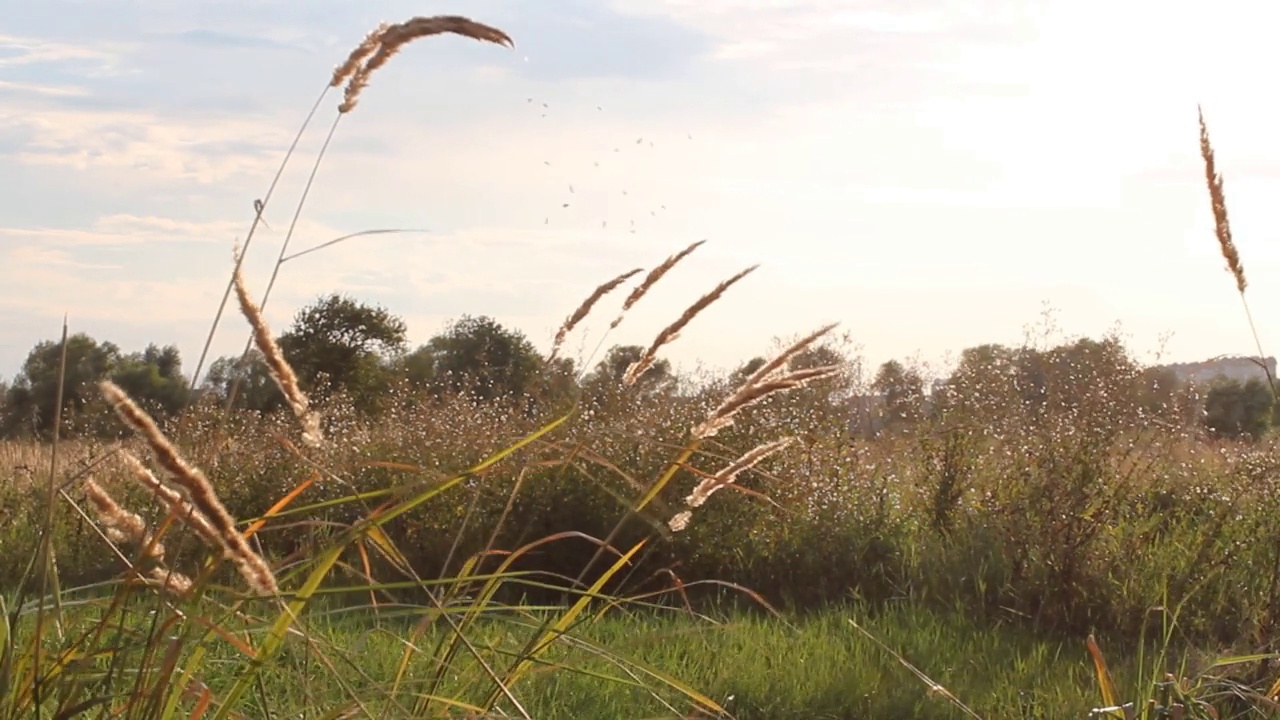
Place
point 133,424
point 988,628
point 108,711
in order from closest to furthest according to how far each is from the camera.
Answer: point 133,424 < point 108,711 < point 988,628

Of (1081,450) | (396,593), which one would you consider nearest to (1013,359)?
(1081,450)

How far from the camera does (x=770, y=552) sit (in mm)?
5648

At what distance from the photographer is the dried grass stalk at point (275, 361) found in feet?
4.77

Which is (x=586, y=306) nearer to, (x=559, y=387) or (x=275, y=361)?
(x=275, y=361)

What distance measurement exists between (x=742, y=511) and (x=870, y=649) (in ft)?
4.97

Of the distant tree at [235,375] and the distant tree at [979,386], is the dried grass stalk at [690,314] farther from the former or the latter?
the distant tree at [979,386]

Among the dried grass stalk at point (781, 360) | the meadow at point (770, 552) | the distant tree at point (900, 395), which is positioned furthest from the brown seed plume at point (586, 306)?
the distant tree at point (900, 395)

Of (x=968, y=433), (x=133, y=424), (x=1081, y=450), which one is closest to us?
(x=133, y=424)

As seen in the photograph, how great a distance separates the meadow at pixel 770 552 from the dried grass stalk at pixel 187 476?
34 centimetres

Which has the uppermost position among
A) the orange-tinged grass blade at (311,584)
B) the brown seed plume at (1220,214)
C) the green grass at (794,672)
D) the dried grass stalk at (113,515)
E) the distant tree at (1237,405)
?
the brown seed plume at (1220,214)

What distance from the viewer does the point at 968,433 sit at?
6.00 m

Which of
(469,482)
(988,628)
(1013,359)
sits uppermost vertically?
Result: (1013,359)

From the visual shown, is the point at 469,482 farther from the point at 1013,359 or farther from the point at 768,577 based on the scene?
the point at 1013,359

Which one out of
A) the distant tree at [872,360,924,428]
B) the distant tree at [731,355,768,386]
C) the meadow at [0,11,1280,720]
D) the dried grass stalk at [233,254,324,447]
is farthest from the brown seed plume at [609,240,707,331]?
the distant tree at [872,360,924,428]
